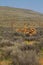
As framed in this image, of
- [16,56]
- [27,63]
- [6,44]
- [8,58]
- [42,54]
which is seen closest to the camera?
[27,63]

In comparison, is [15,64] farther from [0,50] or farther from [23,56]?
[0,50]

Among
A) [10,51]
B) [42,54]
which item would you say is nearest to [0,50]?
[10,51]

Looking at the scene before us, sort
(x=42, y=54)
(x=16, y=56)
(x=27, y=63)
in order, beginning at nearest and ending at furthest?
(x=27, y=63) < (x=16, y=56) < (x=42, y=54)

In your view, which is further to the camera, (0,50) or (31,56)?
(0,50)

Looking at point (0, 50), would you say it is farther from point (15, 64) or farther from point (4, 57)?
point (15, 64)

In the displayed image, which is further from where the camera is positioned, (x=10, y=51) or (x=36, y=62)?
(x=10, y=51)

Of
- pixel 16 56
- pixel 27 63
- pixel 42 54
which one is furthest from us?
pixel 42 54

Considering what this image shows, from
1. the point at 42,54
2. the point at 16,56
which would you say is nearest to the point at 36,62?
the point at 16,56

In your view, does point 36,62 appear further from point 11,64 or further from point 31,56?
point 11,64

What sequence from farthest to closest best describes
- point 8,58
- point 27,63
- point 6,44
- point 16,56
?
point 6,44, point 8,58, point 16,56, point 27,63
